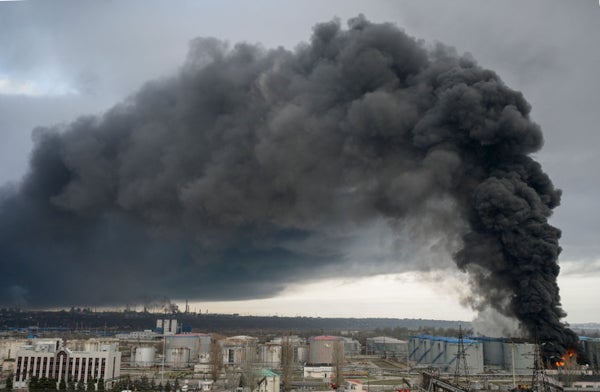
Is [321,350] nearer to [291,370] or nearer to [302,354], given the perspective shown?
[302,354]

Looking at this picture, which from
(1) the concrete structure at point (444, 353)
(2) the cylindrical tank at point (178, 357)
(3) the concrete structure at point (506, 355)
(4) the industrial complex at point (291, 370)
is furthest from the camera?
(2) the cylindrical tank at point (178, 357)

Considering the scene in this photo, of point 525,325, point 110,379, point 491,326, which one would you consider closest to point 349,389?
point 525,325

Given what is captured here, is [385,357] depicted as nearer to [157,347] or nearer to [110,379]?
[157,347]

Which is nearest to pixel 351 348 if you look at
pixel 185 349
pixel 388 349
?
pixel 388 349

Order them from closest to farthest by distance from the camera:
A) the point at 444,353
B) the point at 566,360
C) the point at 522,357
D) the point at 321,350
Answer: the point at 566,360 → the point at 522,357 → the point at 444,353 → the point at 321,350

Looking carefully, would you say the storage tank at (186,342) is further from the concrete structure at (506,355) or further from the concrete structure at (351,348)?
the concrete structure at (506,355)

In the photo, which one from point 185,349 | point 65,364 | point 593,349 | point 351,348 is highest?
point 593,349

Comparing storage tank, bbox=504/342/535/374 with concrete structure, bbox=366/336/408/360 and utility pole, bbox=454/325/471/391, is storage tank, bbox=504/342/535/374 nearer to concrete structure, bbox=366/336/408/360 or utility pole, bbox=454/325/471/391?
utility pole, bbox=454/325/471/391

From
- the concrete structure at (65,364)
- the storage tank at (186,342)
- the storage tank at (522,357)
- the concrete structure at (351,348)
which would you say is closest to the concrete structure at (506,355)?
the storage tank at (522,357)
